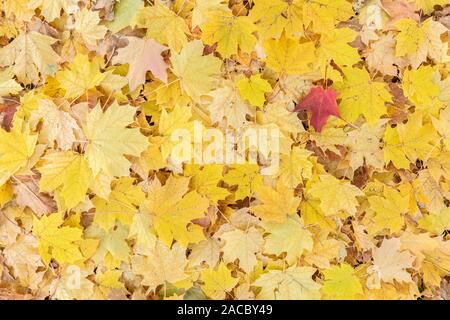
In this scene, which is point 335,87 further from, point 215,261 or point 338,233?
point 215,261

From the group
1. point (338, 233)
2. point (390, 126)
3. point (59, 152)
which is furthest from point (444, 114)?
point (59, 152)

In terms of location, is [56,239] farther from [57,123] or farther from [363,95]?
[363,95]

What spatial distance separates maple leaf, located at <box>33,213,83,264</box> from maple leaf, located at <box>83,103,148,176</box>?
0.18m

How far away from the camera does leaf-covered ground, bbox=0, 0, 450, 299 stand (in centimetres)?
108

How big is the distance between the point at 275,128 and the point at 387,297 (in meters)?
0.56

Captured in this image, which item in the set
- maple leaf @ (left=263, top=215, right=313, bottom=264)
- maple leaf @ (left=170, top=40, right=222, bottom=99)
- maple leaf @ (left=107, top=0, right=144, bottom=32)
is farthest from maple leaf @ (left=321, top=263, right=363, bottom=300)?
maple leaf @ (left=107, top=0, right=144, bottom=32)

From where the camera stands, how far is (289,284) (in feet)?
3.89

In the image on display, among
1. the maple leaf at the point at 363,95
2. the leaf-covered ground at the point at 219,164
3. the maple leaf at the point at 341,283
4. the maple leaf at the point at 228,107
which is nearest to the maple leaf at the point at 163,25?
the leaf-covered ground at the point at 219,164

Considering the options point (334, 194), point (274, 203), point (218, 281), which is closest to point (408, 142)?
point (334, 194)

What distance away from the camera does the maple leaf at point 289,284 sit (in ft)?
3.88

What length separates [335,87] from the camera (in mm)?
1146

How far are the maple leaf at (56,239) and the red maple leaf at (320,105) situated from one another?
648mm

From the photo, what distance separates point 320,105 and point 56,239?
0.74 meters

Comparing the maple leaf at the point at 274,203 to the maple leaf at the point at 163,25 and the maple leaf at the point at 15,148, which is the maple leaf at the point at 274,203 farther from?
the maple leaf at the point at 15,148
